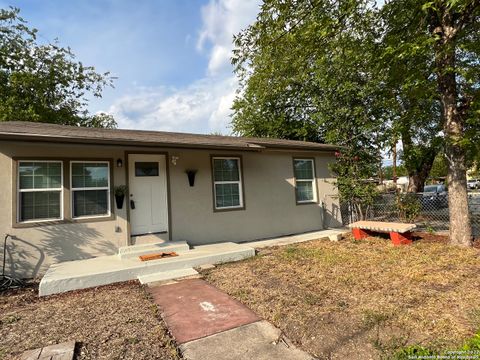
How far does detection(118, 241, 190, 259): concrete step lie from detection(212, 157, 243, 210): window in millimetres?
1586

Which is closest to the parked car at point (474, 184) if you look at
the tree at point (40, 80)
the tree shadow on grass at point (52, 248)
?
the tree shadow on grass at point (52, 248)

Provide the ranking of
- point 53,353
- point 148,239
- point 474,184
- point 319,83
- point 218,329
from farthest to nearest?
point 474,184, point 319,83, point 148,239, point 218,329, point 53,353

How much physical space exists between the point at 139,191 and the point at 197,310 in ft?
12.2

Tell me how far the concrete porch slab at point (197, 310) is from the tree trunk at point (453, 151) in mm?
5301

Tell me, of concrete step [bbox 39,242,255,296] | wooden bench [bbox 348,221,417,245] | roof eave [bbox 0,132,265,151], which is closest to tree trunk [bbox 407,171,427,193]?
A: wooden bench [bbox 348,221,417,245]

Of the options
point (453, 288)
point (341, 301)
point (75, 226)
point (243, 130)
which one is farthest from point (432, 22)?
point (243, 130)

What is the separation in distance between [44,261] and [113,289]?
6.49ft

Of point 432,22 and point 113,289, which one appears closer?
point 113,289

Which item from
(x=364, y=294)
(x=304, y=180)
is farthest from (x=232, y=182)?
(x=364, y=294)

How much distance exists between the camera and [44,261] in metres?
5.34

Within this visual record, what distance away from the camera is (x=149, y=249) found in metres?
5.91

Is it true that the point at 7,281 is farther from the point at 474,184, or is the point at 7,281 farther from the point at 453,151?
the point at 474,184

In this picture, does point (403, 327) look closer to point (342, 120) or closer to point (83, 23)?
point (342, 120)

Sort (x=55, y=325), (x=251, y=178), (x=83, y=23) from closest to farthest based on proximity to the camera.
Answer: (x=55, y=325)
(x=251, y=178)
(x=83, y=23)
